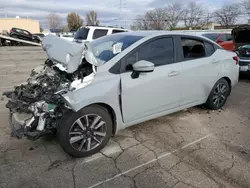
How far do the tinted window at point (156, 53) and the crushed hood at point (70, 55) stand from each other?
58 centimetres

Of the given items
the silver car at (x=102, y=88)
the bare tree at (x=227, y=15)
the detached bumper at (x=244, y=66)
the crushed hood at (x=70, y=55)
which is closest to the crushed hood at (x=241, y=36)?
the detached bumper at (x=244, y=66)

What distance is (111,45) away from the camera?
144 inches

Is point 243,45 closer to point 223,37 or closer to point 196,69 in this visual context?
point 223,37

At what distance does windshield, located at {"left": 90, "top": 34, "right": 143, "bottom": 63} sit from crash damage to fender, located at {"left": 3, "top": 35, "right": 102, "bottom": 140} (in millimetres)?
308

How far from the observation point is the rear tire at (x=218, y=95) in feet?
15.1

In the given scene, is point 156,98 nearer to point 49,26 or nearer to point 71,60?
point 71,60

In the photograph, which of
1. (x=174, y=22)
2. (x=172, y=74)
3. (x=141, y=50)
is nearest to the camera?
(x=141, y=50)

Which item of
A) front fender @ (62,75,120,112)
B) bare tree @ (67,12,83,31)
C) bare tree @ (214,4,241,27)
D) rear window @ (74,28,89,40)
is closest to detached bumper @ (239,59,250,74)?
front fender @ (62,75,120,112)

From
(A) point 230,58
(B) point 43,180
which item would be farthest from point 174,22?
(B) point 43,180

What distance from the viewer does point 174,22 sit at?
52.2 meters

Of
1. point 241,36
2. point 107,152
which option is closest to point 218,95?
point 107,152

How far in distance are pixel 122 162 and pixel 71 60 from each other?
1486 millimetres

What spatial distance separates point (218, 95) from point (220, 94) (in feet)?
0.23

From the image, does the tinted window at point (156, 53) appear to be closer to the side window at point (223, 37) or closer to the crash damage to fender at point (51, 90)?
the crash damage to fender at point (51, 90)
